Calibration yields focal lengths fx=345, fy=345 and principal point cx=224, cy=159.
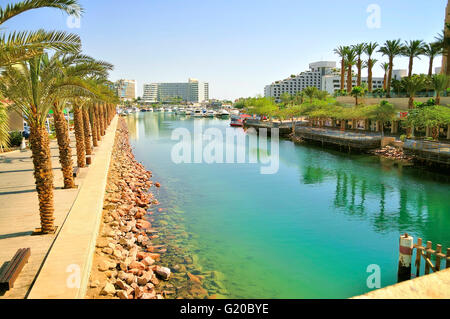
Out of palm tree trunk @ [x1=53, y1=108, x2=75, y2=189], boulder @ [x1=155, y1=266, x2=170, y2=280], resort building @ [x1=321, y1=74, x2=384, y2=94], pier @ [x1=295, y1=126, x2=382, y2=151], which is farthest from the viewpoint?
resort building @ [x1=321, y1=74, x2=384, y2=94]

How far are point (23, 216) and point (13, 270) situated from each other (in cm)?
547

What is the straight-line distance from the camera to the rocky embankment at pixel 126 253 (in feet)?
30.5

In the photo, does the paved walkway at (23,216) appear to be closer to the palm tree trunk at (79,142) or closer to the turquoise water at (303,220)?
the palm tree trunk at (79,142)

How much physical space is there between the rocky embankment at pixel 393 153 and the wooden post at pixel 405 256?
82.6ft

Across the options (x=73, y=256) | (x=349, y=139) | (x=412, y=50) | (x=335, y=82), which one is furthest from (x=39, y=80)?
(x=335, y=82)

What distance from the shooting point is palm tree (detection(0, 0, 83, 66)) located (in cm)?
748

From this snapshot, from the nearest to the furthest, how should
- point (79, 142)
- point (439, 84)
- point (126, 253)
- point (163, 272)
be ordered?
point (163, 272)
point (126, 253)
point (79, 142)
point (439, 84)

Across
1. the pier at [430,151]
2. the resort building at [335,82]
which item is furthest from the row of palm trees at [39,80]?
the resort building at [335,82]

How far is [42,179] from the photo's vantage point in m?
10.9

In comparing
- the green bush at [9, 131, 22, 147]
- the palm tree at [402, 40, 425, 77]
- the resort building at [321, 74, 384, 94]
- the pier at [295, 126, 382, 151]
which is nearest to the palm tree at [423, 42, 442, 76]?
the palm tree at [402, 40, 425, 77]

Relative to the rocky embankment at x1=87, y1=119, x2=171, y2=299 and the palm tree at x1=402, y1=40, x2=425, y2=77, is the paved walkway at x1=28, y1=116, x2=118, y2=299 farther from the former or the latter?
the palm tree at x1=402, y1=40, x2=425, y2=77

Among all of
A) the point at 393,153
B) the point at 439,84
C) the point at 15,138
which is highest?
the point at 439,84

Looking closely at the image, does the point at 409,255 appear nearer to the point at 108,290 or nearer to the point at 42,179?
the point at 108,290
